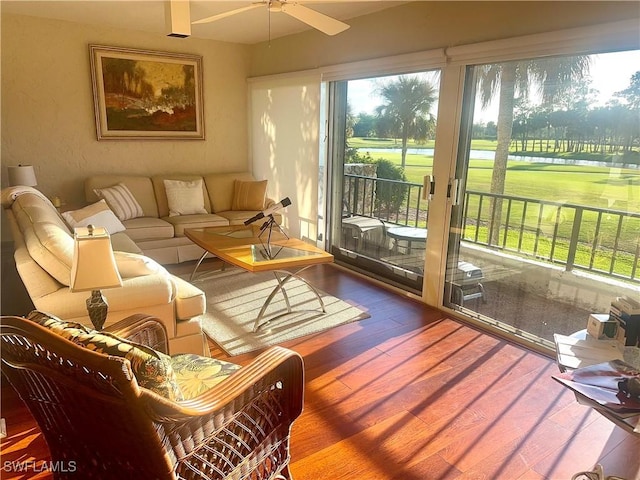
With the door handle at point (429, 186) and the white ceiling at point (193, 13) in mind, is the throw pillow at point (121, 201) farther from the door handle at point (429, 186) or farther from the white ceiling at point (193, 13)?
the door handle at point (429, 186)

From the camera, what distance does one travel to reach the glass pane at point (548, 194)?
2.51 metres

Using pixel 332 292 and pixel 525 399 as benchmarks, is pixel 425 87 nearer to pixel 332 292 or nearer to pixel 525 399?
pixel 332 292

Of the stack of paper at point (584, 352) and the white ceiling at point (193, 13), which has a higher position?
the white ceiling at point (193, 13)

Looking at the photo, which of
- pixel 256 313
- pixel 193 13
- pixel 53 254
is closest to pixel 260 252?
pixel 256 313

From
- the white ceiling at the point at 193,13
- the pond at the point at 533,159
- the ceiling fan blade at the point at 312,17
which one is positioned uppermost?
the white ceiling at the point at 193,13

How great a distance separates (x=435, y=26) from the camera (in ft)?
10.9

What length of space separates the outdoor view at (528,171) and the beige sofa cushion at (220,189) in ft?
→ 6.68

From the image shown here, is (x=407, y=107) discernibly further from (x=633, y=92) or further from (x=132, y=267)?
(x=132, y=267)

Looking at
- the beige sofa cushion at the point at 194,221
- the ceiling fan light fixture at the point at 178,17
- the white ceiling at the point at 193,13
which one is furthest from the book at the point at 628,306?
the beige sofa cushion at the point at 194,221

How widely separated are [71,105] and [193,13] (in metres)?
1.77

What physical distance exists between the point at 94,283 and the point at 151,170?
370 cm

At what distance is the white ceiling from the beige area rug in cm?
235

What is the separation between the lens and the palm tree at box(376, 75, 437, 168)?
364 centimetres

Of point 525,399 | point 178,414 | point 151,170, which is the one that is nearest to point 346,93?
point 151,170
